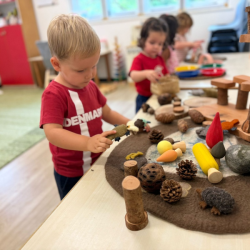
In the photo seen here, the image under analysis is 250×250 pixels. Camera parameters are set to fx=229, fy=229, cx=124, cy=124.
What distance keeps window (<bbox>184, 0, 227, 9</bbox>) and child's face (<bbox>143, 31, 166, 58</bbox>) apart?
2.36 m

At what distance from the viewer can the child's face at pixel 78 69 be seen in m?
0.58

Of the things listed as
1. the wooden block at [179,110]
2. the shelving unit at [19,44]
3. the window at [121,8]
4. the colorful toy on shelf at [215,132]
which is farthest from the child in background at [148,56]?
the shelving unit at [19,44]

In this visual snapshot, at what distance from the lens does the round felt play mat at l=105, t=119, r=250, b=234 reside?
38cm

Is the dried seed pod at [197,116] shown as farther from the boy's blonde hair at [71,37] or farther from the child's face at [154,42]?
the child's face at [154,42]

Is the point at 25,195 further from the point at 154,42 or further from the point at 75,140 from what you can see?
the point at 154,42

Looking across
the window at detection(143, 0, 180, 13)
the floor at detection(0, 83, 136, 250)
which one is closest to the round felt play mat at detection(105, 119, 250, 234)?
the floor at detection(0, 83, 136, 250)

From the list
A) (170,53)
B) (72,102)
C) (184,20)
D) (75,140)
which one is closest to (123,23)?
(184,20)

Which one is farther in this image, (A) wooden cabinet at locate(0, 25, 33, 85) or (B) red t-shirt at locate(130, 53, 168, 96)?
(A) wooden cabinet at locate(0, 25, 33, 85)

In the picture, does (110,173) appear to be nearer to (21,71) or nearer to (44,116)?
(44,116)

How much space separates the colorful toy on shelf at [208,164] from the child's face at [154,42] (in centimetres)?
82

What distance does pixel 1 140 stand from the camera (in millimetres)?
2104

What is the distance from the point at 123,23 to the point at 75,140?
3.28 m

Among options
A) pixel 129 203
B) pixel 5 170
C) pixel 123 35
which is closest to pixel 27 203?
pixel 5 170

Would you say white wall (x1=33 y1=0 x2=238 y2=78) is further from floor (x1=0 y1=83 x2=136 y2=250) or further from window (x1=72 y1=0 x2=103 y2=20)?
floor (x1=0 y1=83 x2=136 y2=250)
